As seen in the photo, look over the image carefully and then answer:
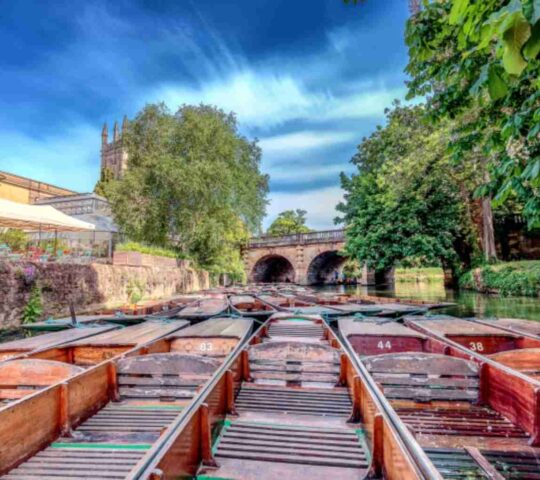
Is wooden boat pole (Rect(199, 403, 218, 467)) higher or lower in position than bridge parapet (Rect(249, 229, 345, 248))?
lower

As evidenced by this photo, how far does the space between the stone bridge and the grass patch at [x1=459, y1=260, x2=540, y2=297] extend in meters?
9.72

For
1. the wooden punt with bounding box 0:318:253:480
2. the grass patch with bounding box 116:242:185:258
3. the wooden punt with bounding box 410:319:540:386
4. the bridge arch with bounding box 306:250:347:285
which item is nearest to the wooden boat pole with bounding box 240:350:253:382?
the wooden punt with bounding box 0:318:253:480

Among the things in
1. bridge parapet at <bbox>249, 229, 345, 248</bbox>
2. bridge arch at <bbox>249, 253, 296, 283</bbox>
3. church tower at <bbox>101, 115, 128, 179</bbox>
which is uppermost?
church tower at <bbox>101, 115, 128, 179</bbox>

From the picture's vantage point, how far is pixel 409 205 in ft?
44.2

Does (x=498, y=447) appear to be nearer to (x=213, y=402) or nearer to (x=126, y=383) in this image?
(x=213, y=402)

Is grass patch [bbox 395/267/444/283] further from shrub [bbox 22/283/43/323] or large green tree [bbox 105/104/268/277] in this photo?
shrub [bbox 22/283/43/323]

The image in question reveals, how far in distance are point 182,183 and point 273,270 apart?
19.8m

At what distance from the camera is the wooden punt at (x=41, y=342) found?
11.3ft

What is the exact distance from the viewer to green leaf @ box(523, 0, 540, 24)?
2.95 feet

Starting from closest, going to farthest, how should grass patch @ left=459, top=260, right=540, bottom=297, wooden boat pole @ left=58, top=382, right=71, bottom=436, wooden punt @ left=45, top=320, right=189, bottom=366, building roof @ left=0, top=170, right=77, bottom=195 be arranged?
1. wooden boat pole @ left=58, top=382, right=71, bottom=436
2. wooden punt @ left=45, top=320, right=189, bottom=366
3. grass patch @ left=459, top=260, right=540, bottom=297
4. building roof @ left=0, top=170, right=77, bottom=195

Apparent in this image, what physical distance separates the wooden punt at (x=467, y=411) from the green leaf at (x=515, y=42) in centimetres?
181

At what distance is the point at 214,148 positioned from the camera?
53.3 ft

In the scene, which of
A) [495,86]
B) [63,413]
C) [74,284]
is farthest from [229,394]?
[74,284]

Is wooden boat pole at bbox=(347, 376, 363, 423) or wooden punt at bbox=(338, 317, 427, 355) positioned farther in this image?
wooden punt at bbox=(338, 317, 427, 355)
